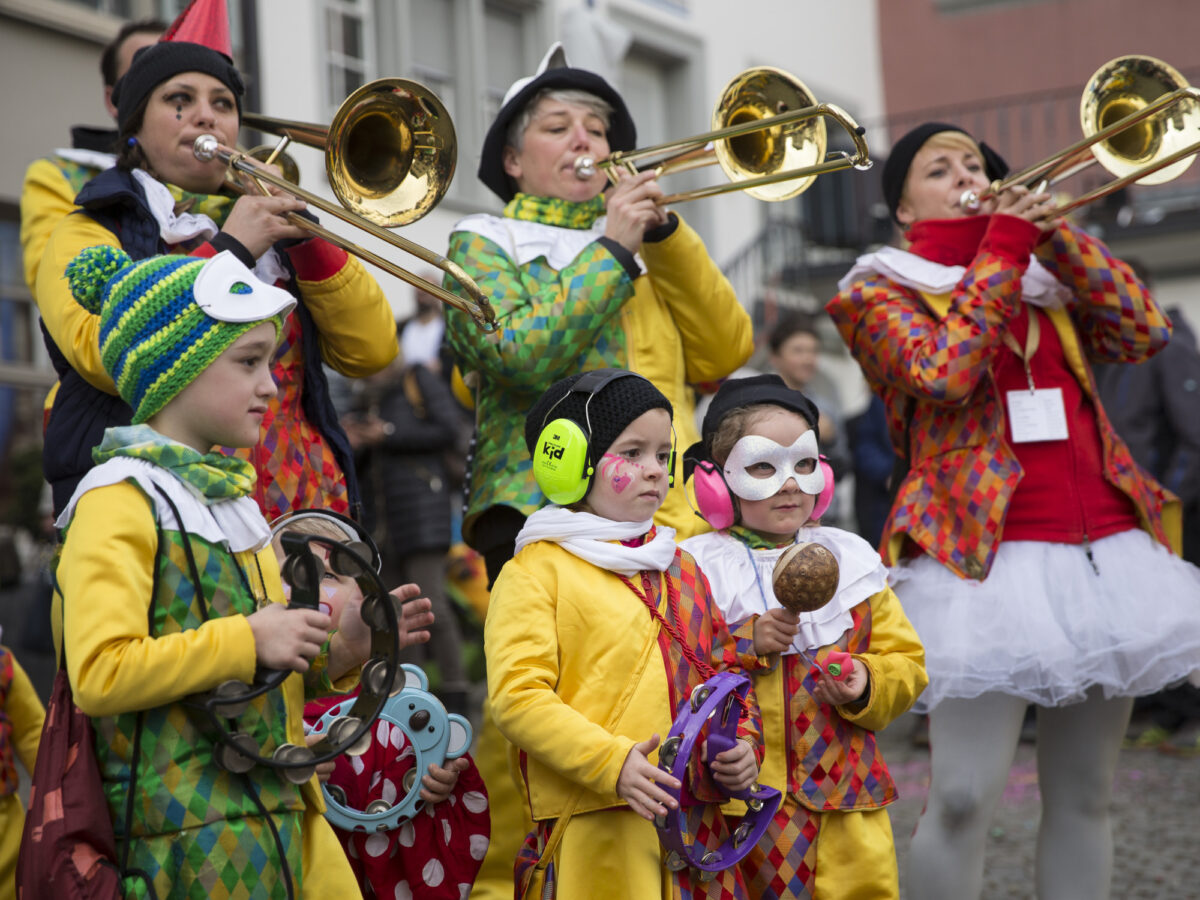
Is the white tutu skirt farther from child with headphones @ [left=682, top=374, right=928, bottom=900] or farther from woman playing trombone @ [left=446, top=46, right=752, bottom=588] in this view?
woman playing trombone @ [left=446, top=46, right=752, bottom=588]

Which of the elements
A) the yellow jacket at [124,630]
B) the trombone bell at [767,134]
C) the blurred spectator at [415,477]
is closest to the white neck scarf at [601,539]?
the yellow jacket at [124,630]

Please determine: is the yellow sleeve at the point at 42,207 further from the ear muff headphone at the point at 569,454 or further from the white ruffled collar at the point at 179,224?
the ear muff headphone at the point at 569,454

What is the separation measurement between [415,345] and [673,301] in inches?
207

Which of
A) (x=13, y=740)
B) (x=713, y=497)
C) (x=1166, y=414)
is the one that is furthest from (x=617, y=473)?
(x=1166, y=414)

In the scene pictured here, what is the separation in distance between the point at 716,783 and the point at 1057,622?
47.0 inches

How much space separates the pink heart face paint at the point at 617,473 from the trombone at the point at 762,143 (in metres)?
1.05

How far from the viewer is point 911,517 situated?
12.6ft

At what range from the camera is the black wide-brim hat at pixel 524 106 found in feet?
12.6

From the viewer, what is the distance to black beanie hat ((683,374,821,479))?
3.36 meters

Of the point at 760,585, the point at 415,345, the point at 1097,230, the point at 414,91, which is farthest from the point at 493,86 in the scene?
the point at 760,585

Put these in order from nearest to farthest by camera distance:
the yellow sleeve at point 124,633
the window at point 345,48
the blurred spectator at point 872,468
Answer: the yellow sleeve at point 124,633
the blurred spectator at point 872,468
the window at point 345,48

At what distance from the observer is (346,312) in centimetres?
352

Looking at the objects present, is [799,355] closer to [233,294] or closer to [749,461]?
[749,461]

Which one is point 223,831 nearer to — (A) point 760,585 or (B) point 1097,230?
(A) point 760,585
